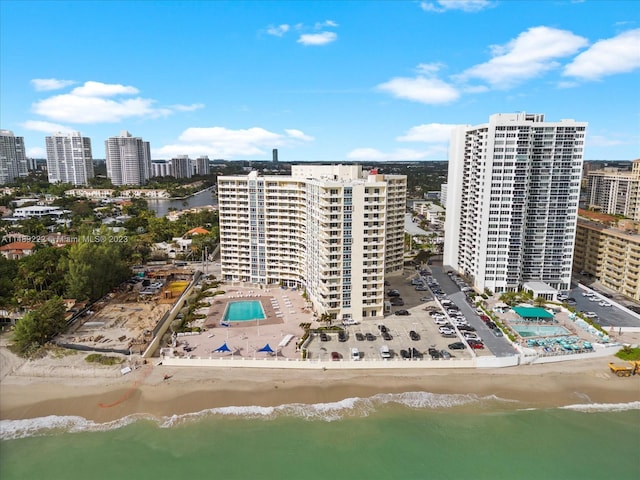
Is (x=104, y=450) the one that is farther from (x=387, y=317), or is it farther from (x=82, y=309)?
(x=387, y=317)

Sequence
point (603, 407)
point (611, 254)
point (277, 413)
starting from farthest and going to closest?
point (611, 254) → point (603, 407) → point (277, 413)

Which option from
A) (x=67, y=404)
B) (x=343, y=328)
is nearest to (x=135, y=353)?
(x=67, y=404)

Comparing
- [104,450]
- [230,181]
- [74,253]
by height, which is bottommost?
[104,450]

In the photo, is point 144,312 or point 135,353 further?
point 144,312

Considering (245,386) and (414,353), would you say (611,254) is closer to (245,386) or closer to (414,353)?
(414,353)

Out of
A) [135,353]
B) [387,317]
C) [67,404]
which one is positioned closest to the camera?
[67,404]

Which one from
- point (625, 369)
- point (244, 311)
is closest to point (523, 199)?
point (625, 369)

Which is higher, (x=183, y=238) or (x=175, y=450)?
(x=183, y=238)
